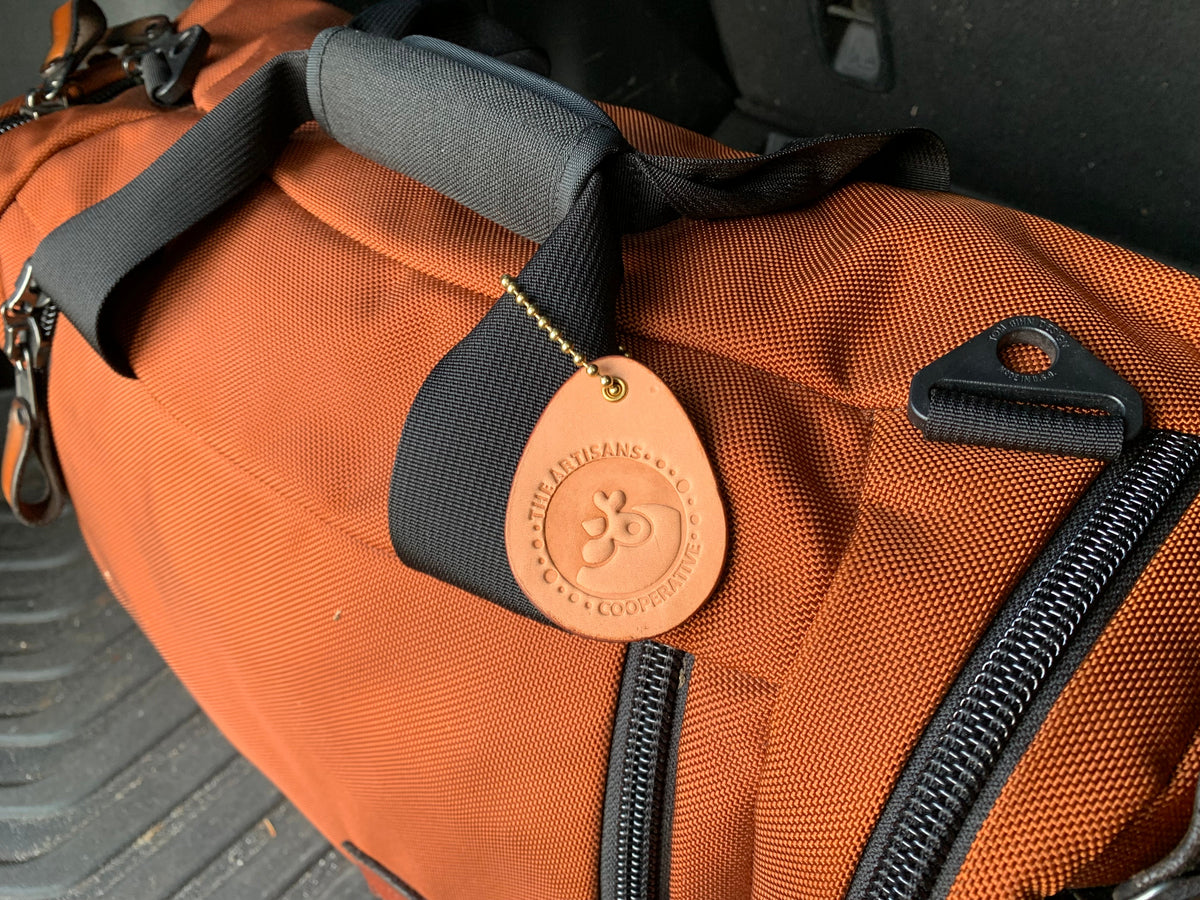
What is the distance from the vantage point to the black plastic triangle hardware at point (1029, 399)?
369 mm

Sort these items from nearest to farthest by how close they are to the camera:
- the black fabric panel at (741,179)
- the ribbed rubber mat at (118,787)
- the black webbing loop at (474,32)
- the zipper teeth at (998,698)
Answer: the zipper teeth at (998,698)
the black fabric panel at (741,179)
the black webbing loop at (474,32)
the ribbed rubber mat at (118,787)

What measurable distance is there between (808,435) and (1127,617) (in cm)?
13

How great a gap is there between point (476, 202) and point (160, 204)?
0.59 ft

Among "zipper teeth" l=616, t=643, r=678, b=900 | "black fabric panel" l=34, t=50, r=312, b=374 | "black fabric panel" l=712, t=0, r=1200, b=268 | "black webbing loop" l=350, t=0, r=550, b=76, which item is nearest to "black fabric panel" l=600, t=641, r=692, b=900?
"zipper teeth" l=616, t=643, r=678, b=900

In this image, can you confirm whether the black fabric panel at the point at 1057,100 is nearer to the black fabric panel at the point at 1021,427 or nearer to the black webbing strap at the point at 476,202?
the black webbing strap at the point at 476,202

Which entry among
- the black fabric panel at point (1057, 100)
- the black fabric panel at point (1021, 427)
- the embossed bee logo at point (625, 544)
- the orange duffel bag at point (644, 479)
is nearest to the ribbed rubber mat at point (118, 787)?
the orange duffel bag at point (644, 479)

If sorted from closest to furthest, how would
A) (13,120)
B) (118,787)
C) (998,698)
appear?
1. (998,698)
2. (13,120)
3. (118,787)

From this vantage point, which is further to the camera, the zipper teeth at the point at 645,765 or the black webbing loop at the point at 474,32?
the black webbing loop at the point at 474,32

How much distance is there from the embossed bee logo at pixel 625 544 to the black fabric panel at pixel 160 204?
301 mm

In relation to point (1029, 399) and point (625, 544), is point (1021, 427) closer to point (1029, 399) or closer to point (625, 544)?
point (1029, 399)

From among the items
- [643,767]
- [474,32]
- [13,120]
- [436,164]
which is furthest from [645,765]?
[13,120]

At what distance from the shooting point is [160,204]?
53 cm

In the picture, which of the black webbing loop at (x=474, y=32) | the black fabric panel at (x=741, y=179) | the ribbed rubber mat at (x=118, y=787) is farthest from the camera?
the ribbed rubber mat at (x=118, y=787)

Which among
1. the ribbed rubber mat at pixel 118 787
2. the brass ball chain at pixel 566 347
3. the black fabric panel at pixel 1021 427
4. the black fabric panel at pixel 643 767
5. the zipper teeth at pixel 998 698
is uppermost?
the brass ball chain at pixel 566 347
